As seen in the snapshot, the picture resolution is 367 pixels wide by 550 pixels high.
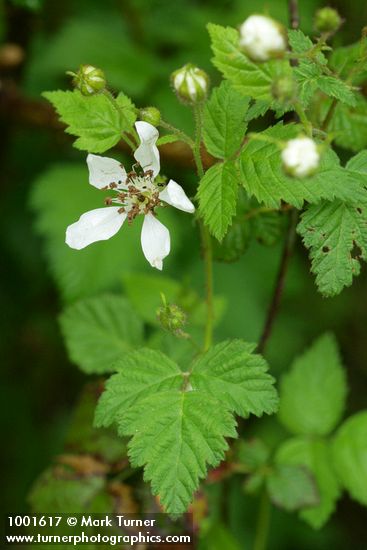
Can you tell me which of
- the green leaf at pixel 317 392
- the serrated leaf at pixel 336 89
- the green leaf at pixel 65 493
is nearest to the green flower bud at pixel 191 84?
the serrated leaf at pixel 336 89

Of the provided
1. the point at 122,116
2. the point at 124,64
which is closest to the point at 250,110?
the point at 122,116

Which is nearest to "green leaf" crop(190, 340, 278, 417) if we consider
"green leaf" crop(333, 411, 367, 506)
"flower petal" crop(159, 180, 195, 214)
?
"flower petal" crop(159, 180, 195, 214)

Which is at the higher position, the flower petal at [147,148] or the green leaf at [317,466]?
the flower petal at [147,148]

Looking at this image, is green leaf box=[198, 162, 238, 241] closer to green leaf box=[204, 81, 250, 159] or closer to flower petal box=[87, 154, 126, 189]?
green leaf box=[204, 81, 250, 159]

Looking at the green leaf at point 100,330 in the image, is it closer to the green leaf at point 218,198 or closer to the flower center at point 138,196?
the flower center at point 138,196

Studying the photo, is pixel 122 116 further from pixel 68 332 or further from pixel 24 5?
pixel 24 5

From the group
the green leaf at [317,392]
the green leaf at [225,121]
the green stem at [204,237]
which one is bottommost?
the green leaf at [317,392]
